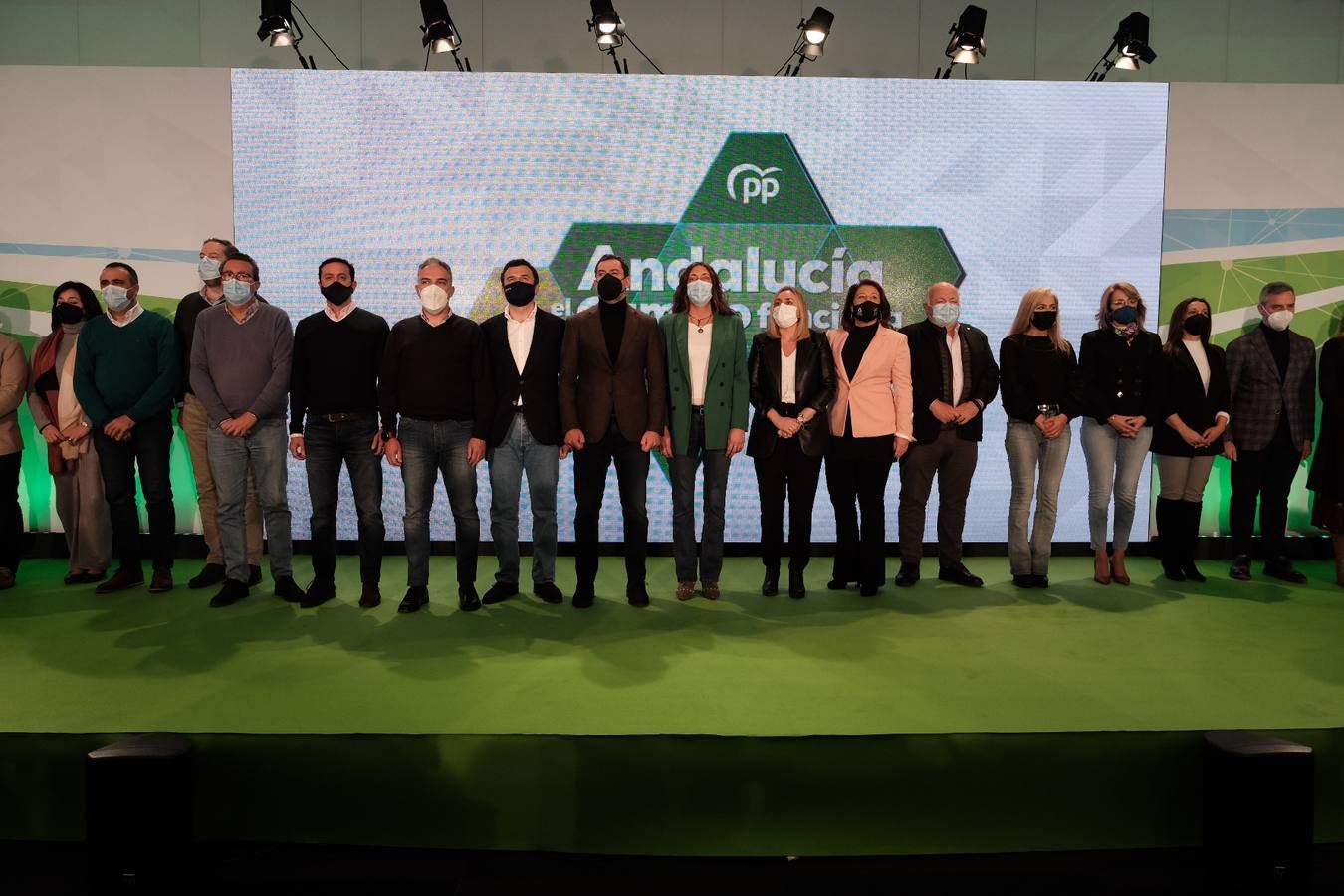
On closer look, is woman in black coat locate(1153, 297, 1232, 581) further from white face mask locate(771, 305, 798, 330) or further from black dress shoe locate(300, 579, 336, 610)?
black dress shoe locate(300, 579, 336, 610)

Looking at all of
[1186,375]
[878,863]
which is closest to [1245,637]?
[1186,375]

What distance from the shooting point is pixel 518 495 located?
4078mm

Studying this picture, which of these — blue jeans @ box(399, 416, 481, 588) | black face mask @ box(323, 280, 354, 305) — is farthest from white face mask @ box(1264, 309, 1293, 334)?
black face mask @ box(323, 280, 354, 305)

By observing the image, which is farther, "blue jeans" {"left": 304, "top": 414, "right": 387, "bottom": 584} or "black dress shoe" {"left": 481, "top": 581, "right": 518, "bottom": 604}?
"black dress shoe" {"left": 481, "top": 581, "right": 518, "bottom": 604}

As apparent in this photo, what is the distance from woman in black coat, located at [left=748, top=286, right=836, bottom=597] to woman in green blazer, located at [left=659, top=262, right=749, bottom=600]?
127mm

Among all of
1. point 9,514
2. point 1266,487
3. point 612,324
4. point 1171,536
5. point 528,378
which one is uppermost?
point 612,324

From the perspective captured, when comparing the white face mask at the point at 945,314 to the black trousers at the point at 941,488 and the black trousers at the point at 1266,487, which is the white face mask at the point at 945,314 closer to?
the black trousers at the point at 941,488

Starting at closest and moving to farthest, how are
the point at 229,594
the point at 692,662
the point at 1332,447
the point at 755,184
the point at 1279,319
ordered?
1. the point at 692,662
2. the point at 229,594
3. the point at 1279,319
4. the point at 1332,447
5. the point at 755,184

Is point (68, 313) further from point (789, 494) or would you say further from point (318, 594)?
point (789, 494)

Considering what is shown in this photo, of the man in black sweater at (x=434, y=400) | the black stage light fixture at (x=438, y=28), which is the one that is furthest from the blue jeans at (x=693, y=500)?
the black stage light fixture at (x=438, y=28)

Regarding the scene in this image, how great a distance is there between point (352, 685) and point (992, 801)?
211cm

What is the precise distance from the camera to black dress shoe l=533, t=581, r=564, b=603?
4168 millimetres

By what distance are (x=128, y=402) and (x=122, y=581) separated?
3.03 ft

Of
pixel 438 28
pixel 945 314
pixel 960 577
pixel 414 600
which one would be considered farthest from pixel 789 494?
pixel 438 28
